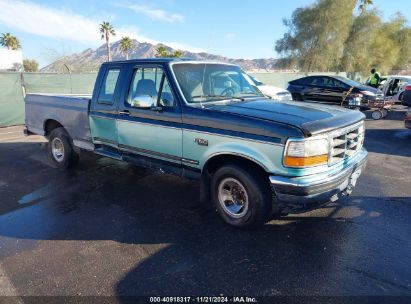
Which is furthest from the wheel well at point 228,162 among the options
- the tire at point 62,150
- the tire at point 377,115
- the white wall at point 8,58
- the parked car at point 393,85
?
the white wall at point 8,58

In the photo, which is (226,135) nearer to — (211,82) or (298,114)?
(298,114)

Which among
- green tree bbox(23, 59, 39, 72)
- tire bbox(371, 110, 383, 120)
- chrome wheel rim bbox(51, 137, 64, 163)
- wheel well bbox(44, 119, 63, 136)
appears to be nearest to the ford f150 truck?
chrome wheel rim bbox(51, 137, 64, 163)

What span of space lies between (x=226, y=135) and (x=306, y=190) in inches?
42.2

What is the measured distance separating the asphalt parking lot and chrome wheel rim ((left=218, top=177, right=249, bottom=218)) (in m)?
0.23

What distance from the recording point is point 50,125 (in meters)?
6.67

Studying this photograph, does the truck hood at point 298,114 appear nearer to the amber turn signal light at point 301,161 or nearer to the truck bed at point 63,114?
the amber turn signal light at point 301,161

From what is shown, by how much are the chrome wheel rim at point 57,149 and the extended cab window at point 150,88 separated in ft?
8.15

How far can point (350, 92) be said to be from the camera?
1466 cm

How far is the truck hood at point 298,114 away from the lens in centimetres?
336

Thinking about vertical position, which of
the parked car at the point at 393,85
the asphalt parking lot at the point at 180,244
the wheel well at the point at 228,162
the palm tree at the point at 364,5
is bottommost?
the asphalt parking lot at the point at 180,244

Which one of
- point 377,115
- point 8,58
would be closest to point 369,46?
point 377,115

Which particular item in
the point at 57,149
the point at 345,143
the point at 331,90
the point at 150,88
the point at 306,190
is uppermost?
the point at 331,90

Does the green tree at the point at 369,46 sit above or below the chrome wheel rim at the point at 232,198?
above

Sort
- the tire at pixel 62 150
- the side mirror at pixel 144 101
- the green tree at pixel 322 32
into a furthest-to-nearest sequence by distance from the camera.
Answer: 1. the green tree at pixel 322 32
2. the tire at pixel 62 150
3. the side mirror at pixel 144 101
